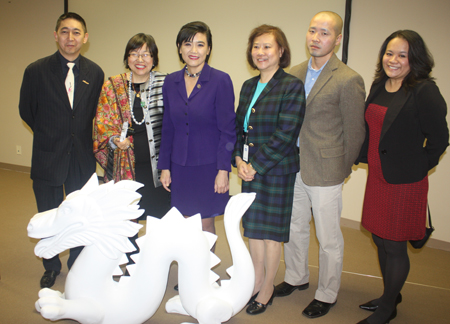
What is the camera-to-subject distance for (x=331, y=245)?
81.0 inches

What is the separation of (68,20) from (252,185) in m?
1.67

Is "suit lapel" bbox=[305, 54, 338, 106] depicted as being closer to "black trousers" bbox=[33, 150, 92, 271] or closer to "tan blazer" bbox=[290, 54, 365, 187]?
"tan blazer" bbox=[290, 54, 365, 187]

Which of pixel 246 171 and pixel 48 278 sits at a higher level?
pixel 246 171

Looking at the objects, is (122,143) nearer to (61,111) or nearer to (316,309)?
(61,111)

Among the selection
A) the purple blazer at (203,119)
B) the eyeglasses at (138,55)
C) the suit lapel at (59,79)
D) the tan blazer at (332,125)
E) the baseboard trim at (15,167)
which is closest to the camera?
the tan blazer at (332,125)

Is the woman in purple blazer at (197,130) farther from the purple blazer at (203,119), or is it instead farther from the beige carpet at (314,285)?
the beige carpet at (314,285)

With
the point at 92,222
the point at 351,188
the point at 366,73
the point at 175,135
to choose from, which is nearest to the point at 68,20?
the point at 175,135

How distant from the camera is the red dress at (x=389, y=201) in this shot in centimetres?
188

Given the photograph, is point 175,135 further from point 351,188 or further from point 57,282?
point 351,188

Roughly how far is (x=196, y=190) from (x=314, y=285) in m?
1.15

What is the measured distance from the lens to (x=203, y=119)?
2.01 m

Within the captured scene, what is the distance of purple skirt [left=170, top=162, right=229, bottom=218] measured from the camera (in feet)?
6.88

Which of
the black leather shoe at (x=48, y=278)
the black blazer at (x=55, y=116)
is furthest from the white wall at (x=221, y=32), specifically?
the black leather shoe at (x=48, y=278)

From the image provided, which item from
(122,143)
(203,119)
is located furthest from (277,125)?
(122,143)
